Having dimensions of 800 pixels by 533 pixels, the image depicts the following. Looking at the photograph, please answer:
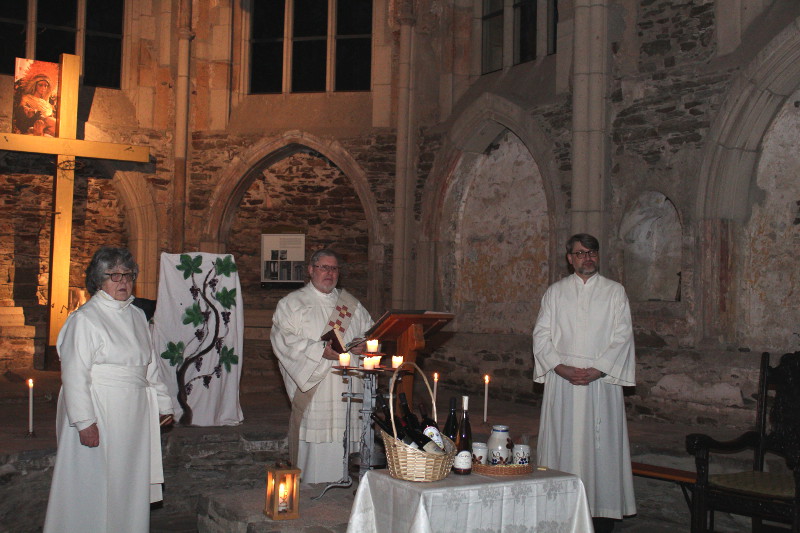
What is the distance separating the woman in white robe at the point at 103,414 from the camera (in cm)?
413

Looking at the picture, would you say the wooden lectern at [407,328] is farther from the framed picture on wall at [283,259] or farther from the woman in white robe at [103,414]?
the framed picture on wall at [283,259]

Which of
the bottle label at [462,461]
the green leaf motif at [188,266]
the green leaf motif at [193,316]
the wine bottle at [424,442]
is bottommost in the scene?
the bottle label at [462,461]

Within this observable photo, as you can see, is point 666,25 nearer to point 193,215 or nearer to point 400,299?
point 400,299

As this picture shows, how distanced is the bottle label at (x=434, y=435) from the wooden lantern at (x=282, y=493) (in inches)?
44.2

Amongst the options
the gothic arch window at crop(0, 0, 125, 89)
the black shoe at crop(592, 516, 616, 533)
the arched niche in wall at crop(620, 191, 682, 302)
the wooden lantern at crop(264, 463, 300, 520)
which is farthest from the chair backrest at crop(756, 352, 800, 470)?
the gothic arch window at crop(0, 0, 125, 89)

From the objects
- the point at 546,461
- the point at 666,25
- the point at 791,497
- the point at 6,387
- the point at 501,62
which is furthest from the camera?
the point at 501,62

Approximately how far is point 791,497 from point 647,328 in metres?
4.32

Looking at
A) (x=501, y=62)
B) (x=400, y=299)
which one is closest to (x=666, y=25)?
(x=501, y=62)

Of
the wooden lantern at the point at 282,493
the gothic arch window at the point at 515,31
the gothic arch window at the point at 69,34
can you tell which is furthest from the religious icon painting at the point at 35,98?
the wooden lantern at the point at 282,493

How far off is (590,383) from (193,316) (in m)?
3.53

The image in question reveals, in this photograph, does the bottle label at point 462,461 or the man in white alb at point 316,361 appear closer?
the bottle label at point 462,461

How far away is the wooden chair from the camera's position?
14.4 feet

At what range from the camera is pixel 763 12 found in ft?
26.0

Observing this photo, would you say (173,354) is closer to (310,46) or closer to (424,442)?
(424,442)
